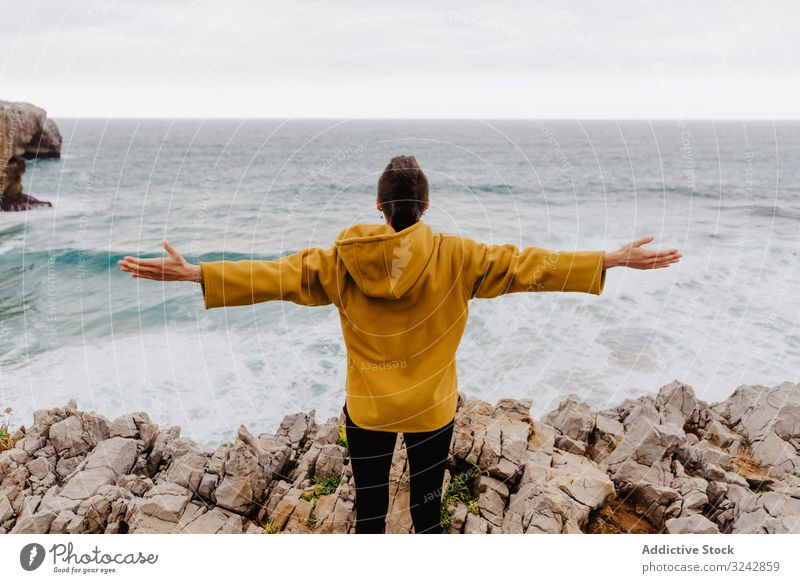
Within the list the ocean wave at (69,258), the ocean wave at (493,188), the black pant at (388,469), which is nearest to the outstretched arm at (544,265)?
the black pant at (388,469)

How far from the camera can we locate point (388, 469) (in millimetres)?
3295

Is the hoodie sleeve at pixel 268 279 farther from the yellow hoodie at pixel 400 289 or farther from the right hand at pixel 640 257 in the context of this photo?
the right hand at pixel 640 257

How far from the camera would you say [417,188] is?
8.85 ft

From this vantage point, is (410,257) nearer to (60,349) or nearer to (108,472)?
(108,472)

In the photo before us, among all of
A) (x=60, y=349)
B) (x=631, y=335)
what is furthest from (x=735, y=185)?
(x=60, y=349)

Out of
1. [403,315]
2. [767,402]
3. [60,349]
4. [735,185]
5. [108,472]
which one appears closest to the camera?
[403,315]

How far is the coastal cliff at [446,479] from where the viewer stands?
168 inches

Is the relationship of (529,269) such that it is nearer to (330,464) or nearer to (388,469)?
(388,469)

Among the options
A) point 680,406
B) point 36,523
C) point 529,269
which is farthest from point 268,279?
point 680,406

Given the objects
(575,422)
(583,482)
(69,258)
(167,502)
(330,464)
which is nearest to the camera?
(167,502)

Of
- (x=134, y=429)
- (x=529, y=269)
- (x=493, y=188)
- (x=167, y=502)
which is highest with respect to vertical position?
(x=493, y=188)

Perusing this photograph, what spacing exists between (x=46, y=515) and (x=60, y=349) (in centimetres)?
1069

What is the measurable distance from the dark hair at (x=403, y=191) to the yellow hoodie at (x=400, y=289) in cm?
7

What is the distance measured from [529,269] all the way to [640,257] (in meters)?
0.54
